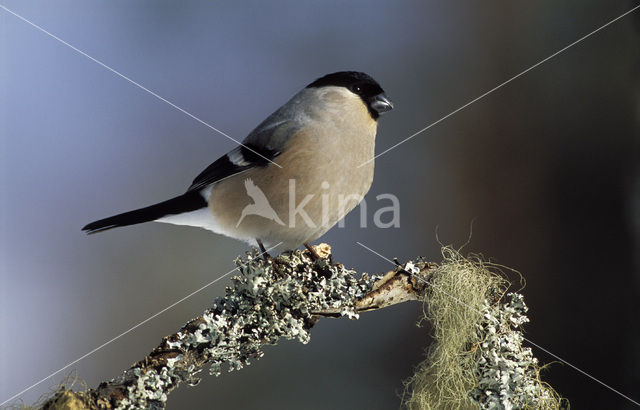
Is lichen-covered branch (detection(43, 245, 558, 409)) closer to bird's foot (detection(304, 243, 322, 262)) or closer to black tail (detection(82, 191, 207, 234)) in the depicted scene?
bird's foot (detection(304, 243, 322, 262))

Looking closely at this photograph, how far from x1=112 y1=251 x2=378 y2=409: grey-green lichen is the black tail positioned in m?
0.33

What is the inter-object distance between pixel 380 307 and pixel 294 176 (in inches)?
18.7

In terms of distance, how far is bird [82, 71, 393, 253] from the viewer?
65.4 inches

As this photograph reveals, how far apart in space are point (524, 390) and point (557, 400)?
4.6 inches

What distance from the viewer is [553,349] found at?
1.90m

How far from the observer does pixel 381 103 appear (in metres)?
1.78

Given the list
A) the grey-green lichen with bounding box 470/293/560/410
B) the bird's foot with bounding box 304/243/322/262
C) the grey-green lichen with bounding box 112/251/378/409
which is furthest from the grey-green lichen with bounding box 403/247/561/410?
the bird's foot with bounding box 304/243/322/262

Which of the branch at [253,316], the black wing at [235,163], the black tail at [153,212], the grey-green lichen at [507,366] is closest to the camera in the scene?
the branch at [253,316]

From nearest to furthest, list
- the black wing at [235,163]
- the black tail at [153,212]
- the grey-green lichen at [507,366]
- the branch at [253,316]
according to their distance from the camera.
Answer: the branch at [253,316] < the grey-green lichen at [507,366] < the black tail at [153,212] < the black wing at [235,163]

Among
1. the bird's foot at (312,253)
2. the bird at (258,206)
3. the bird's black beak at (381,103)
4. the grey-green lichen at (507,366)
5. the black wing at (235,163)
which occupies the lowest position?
the grey-green lichen at (507,366)

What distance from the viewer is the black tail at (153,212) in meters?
1.59

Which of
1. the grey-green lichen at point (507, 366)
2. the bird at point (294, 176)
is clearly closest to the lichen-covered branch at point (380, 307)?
the grey-green lichen at point (507, 366)

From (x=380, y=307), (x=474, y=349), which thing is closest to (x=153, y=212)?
(x=380, y=307)

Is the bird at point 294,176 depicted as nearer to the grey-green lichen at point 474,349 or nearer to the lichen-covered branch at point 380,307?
the lichen-covered branch at point 380,307
